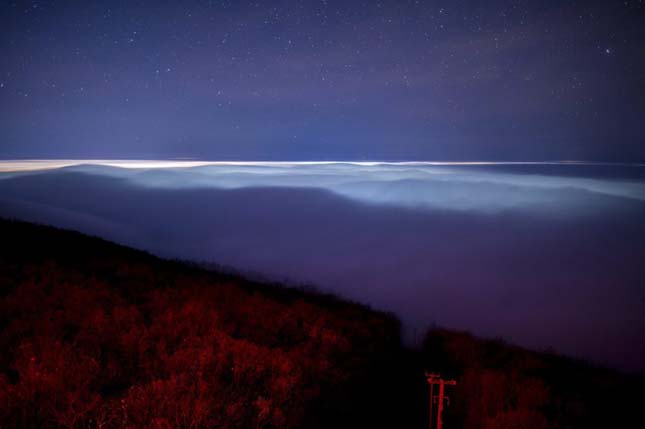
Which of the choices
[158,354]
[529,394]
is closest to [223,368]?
[158,354]

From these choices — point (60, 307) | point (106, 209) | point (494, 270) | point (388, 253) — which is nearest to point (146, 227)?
point (106, 209)

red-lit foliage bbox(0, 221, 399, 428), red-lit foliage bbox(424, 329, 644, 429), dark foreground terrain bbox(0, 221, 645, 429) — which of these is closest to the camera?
red-lit foliage bbox(0, 221, 399, 428)

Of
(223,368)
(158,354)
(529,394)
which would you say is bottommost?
(529,394)

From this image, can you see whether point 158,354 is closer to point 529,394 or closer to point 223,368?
point 223,368

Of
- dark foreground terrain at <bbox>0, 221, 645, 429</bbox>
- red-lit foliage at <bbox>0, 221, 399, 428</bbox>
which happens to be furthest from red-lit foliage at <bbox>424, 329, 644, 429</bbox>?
red-lit foliage at <bbox>0, 221, 399, 428</bbox>

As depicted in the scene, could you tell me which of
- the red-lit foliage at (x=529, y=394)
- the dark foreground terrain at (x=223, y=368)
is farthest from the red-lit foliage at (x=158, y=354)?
the red-lit foliage at (x=529, y=394)

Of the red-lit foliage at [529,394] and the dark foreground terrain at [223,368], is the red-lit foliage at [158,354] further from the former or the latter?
the red-lit foliage at [529,394]

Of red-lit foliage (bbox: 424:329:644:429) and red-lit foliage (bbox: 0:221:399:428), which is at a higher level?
red-lit foliage (bbox: 0:221:399:428)

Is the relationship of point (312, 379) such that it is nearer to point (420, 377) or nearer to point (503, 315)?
point (420, 377)

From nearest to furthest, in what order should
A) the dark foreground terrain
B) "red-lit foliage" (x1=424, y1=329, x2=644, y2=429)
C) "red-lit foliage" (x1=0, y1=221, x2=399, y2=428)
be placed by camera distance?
1. "red-lit foliage" (x1=0, y1=221, x2=399, y2=428)
2. the dark foreground terrain
3. "red-lit foliage" (x1=424, y1=329, x2=644, y2=429)

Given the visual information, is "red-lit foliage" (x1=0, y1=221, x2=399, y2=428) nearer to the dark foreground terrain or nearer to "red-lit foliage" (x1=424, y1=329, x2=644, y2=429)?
the dark foreground terrain
